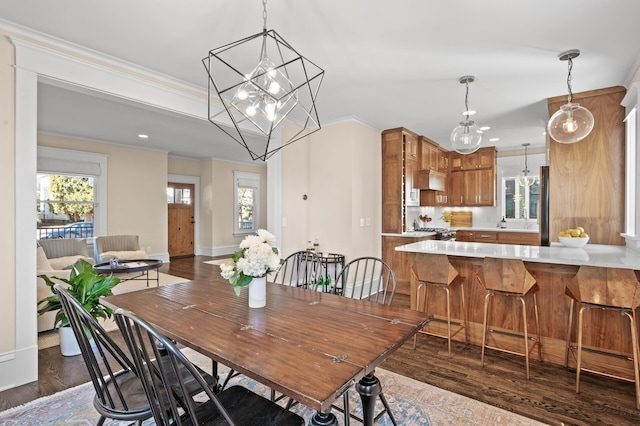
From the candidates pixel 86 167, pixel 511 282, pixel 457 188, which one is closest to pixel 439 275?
pixel 511 282

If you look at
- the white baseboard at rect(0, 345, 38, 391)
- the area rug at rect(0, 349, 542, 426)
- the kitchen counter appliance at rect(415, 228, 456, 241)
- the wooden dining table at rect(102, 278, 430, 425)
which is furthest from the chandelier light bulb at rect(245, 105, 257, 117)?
the kitchen counter appliance at rect(415, 228, 456, 241)

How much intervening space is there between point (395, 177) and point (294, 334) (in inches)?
165

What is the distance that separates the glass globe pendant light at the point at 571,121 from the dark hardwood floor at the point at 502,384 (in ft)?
6.47

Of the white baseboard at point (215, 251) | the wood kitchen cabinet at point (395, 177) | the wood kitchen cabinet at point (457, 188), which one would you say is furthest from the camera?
the white baseboard at point (215, 251)

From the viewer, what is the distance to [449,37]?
8.36 feet

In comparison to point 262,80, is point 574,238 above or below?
below

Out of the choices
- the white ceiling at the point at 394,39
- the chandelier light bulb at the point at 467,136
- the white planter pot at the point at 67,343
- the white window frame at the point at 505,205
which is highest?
the white ceiling at the point at 394,39

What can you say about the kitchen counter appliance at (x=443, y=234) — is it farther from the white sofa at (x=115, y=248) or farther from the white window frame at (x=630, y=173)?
the white sofa at (x=115, y=248)

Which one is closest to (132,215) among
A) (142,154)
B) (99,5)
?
(142,154)

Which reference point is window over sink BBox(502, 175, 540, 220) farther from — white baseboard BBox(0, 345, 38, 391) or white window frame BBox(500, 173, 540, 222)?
white baseboard BBox(0, 345, 38, 391)

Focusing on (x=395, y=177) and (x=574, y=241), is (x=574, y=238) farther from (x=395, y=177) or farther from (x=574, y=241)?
(x=395, y=177)

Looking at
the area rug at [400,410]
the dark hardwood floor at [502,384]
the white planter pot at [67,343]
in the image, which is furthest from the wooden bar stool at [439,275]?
the white planter pot at [67,343]

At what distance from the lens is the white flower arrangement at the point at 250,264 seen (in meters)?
1.77

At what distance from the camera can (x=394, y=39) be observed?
257 centimetres
